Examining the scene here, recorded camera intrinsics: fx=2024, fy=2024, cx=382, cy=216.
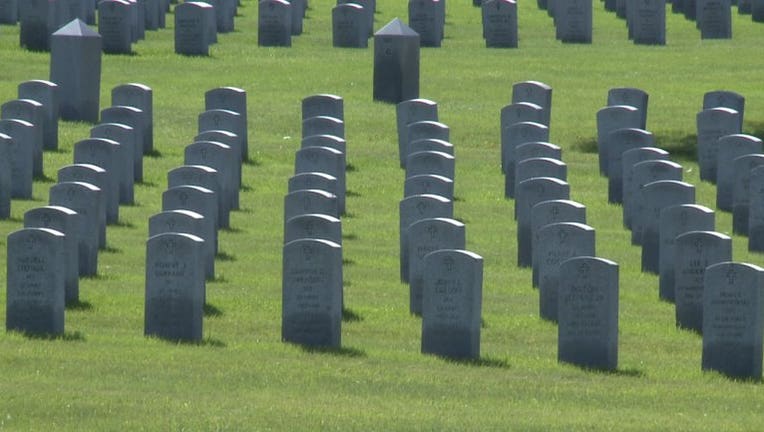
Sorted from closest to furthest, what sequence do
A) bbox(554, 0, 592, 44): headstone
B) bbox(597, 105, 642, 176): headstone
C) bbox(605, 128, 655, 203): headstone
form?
bbox(605, 128, 655, 203): headstone
bbox(597, 105, 642, 176): headstone
bbox(554, 0, 592, 44): headstone

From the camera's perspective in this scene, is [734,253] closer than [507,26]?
Yes

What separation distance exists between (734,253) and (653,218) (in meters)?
1.48

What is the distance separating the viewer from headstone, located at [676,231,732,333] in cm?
1645

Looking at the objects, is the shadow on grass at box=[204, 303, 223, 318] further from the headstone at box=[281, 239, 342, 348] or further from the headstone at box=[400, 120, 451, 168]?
the headstone at box=[400, 120, 451, 168]

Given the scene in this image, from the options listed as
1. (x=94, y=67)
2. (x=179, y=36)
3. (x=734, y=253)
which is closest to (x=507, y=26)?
(x=179, y=36)

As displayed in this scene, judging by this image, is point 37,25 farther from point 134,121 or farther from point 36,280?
point 36,280

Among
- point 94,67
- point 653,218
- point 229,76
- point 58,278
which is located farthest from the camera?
point 229,76

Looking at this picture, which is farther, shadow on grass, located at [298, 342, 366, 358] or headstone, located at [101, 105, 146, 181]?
headstone, located at [101, 105, 146, 181]

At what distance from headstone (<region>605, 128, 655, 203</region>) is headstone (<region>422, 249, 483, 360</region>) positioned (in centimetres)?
870

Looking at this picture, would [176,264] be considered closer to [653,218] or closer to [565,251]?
[565,251]

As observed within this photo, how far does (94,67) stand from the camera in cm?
Result: 2795

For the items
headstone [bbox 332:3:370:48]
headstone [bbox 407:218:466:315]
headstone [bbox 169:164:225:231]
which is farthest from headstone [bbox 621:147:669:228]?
headstone [bbox 332:3:370:48]

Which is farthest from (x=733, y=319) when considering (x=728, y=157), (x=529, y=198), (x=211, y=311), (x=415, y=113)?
(x=415, y=113)

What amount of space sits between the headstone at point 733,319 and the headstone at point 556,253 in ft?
7.22
